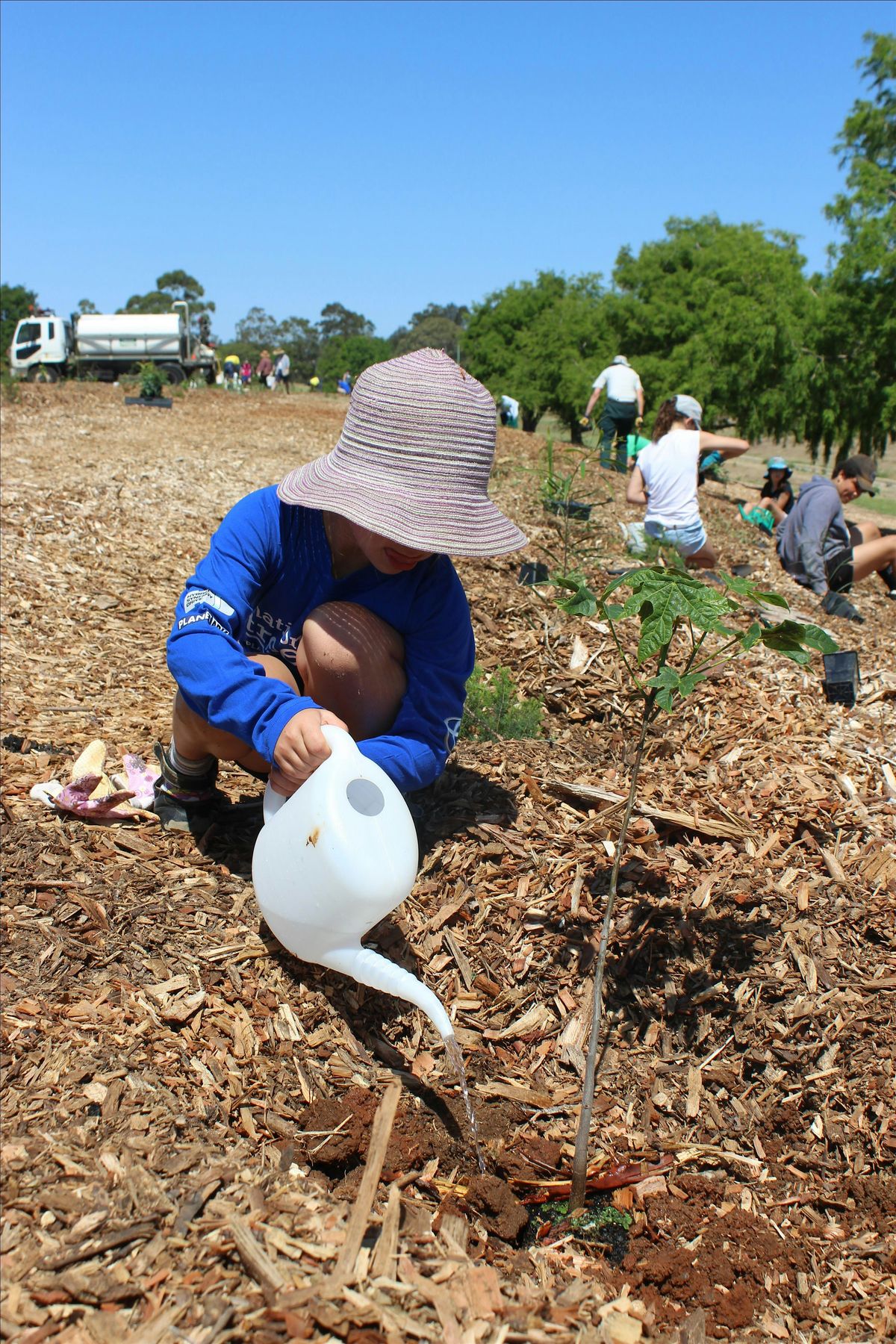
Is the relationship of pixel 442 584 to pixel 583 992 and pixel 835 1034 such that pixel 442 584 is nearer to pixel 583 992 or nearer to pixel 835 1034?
pixel 583 992

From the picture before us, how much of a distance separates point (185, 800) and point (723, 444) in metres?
5.60

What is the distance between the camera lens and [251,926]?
218cm

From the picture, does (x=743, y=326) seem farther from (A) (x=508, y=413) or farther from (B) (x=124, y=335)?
(B) (x=124, y=335)

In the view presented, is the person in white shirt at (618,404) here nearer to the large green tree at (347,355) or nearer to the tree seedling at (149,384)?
the tree seedling at (149,384)

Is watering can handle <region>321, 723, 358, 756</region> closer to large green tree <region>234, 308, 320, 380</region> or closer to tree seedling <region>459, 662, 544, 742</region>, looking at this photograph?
tree seedling <region>459, 662, 544, 742</region>

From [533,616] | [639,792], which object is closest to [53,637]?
[533,616]

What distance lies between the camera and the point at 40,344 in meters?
24.3

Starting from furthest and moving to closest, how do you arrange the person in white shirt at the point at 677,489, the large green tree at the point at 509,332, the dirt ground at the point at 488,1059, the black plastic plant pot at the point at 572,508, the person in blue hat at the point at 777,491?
the large green tree at the point at 509,332 < the person in blue hat at the point at 777,491 < the person in white shirt at the point at 677,489 < the black plastic plant pot at the point at 572,508 < the dirt ground at the point at 488,1059

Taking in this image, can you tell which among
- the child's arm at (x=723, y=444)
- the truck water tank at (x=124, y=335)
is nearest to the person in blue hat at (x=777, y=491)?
the child's arm at (x=723, y=444)

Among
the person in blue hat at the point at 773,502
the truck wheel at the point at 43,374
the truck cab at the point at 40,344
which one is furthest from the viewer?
the truck cab at the point at 40,344

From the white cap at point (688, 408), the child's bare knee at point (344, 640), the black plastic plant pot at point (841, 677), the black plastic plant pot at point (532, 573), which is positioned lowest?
the black plastic plant pot at point (841, 677)

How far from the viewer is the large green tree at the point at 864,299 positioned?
1309cm

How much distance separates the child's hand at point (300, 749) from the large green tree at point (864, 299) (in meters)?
13.5

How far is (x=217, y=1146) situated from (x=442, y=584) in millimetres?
1250
